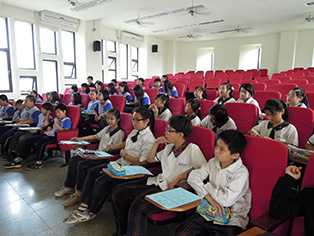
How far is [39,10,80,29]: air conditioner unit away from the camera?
759 cm

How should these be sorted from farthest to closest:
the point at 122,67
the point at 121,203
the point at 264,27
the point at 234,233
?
1. the point at 122,67
2. the point at 264,27
3. the point at 121,203
4. the point at 234,233

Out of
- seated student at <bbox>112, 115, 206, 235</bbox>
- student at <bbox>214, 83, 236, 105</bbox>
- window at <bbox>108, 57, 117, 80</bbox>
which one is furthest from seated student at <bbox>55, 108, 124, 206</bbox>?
window at <bbox>108, 57, 117, 80</bbox>

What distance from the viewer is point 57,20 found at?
7910 millimetres

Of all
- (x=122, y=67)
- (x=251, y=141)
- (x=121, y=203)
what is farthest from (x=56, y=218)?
(x=122, y=67)

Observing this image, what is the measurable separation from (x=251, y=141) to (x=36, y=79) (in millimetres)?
8321

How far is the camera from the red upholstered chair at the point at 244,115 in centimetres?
248

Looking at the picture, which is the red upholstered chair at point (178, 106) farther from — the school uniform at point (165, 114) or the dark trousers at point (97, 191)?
the dark trousers at point (97, 191)

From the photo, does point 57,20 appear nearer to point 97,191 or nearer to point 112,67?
point 112,67

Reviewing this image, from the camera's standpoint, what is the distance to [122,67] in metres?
11.8

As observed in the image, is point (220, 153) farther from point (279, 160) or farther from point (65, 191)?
point (65, 191)

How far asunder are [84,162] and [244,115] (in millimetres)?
1854

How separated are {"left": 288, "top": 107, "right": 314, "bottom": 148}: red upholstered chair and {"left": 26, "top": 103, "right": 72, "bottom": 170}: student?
3033mm

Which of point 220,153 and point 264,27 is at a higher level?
point 264,27

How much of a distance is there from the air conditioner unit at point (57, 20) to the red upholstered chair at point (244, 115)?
25.1 feet
